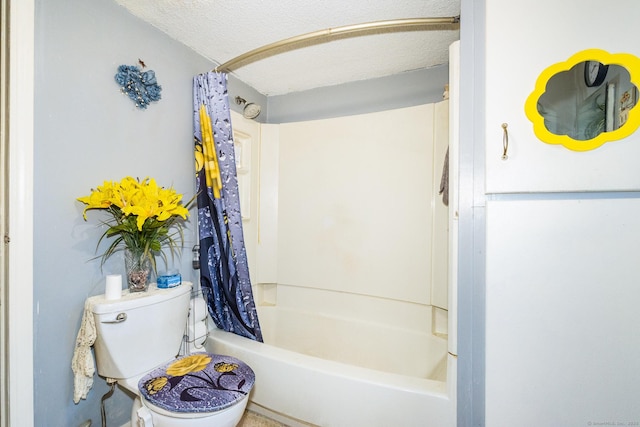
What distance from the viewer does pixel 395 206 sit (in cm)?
184

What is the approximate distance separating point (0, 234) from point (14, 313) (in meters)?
0.30

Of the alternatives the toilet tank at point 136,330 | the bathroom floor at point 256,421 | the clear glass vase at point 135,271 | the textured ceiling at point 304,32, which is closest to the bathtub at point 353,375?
the bathroom floor at point 256,421

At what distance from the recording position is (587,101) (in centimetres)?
90

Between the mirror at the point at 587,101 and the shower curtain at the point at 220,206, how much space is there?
1424 millimetres

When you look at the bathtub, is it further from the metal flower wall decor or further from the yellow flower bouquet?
the metal flower wall decor

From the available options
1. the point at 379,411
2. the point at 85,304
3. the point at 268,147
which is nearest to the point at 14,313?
the point at 85,304

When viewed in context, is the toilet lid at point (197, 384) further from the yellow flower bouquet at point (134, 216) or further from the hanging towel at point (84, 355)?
the yellow flower bouquet at point (134, 216)

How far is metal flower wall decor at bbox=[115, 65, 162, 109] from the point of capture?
1.26 metres

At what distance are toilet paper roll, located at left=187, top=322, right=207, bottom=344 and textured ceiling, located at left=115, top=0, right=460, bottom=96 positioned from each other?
5.48 ft

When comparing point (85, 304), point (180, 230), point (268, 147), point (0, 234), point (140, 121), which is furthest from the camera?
point (268, 147)

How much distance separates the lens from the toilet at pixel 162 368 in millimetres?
961

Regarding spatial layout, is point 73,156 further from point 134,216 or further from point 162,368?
point 162,368

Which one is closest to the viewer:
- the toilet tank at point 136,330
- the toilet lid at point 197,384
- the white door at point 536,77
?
the white door at point 536,77

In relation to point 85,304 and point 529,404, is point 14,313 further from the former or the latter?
point 529,404
